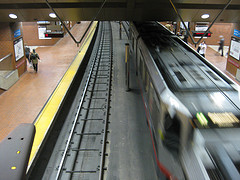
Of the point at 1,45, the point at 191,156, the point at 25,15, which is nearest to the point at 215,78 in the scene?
the point at 191,156

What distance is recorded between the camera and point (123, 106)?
8.88 meters

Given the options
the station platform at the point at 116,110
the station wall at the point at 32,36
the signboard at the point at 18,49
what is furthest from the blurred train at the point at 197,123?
the station wall at the point at 32,36

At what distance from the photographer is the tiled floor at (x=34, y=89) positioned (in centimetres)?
922

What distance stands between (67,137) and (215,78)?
173 inches

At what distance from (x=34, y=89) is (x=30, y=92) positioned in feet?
1.26

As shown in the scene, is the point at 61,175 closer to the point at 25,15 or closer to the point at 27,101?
the point at 27,101

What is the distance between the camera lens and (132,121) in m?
7.87

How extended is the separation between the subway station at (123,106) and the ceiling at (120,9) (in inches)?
1.7

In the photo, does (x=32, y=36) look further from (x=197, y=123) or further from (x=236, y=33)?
(x=197, y=123)

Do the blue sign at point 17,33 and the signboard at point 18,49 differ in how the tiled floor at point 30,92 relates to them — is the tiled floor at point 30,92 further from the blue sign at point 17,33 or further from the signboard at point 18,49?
the blue sign at point 17,33

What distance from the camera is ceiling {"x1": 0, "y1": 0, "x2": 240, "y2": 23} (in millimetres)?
9914

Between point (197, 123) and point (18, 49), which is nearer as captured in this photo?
point (197, 123)

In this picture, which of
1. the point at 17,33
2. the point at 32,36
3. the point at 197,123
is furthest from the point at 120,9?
the point at 32,36

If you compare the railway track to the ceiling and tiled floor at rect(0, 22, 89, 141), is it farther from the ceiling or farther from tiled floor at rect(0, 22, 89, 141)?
the ceiling
